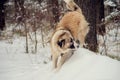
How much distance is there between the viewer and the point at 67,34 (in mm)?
4785

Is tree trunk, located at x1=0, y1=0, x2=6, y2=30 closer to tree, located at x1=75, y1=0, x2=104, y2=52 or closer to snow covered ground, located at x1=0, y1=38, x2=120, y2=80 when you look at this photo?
snow covered ground, located at x1=0, y1=38, x2=120, y2=80

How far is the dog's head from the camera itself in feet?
15.4

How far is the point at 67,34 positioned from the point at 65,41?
0.45 ft

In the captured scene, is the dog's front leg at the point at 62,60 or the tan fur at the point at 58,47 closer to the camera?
the tan fur at the point at 58,47

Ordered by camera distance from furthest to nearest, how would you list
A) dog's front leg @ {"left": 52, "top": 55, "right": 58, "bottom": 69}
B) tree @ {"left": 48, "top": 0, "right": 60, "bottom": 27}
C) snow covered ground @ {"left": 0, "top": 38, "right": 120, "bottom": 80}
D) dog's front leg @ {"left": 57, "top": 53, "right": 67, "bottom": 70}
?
tree @ {"left": 48, "top": 0, "right": 60, "bottom": 27}, dog's front leg @ {"left": 52, "top": 55, "right": 58, "bottom": 69}, dog's front leg @ {"left": 57, "top": 53, "right": 67, "bottom": 70}, snow covered ground @ {"left": 0, "top": 38, "right": 120, "bottom": 80}

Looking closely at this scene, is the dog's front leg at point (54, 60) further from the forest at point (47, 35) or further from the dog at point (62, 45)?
the forest at point (47, 35)

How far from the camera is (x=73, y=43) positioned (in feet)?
15.9

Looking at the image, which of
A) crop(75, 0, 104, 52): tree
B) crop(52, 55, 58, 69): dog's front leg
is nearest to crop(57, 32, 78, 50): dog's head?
crop(52, 55, 58, 69): dog's front leg

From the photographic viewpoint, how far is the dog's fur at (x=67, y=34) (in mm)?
4715

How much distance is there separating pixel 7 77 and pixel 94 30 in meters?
2.59

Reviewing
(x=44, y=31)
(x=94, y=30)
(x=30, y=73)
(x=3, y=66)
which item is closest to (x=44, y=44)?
(x=44, y=31)

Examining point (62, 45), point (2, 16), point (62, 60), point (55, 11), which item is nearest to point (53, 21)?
point (55, 11)

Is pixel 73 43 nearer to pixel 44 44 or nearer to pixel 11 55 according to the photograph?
pixel 11 55

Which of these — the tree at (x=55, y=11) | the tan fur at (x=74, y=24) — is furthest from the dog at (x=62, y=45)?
the tree at (x=55, y=11)
